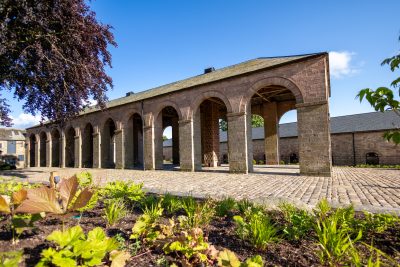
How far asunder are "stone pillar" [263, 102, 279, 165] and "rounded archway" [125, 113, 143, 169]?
11.5m

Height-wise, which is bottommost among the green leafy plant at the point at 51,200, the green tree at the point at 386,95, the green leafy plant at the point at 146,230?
the green leafy plant at the point at 146,230

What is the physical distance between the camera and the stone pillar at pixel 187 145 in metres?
15.0

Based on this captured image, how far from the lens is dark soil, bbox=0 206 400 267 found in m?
2.32

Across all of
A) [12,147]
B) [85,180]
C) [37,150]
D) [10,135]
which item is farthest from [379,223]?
[10,135]

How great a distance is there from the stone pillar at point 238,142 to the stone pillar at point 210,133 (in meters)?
6.52

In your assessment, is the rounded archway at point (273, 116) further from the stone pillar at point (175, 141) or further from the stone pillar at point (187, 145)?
the stone pillar at point (175, 141)

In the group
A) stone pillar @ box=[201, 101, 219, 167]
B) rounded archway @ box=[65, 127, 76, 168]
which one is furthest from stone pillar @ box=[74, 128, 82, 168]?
stone pillar @ box=[201, 101, 219, 167]

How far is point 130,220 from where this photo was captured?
345 centimetres

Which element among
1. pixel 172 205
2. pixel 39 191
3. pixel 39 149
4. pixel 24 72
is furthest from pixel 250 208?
pixel 39 149

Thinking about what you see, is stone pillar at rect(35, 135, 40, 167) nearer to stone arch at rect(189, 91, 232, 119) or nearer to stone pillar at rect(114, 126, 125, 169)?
stone pillar at rect(114, 126, 125, 169)

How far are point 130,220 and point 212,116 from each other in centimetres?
1693

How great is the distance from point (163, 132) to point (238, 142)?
13.6 m

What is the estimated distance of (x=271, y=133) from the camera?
64.1ft

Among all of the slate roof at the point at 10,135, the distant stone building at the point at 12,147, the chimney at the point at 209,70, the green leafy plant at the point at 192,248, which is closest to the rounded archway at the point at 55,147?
the chimney at the point at 209,70
